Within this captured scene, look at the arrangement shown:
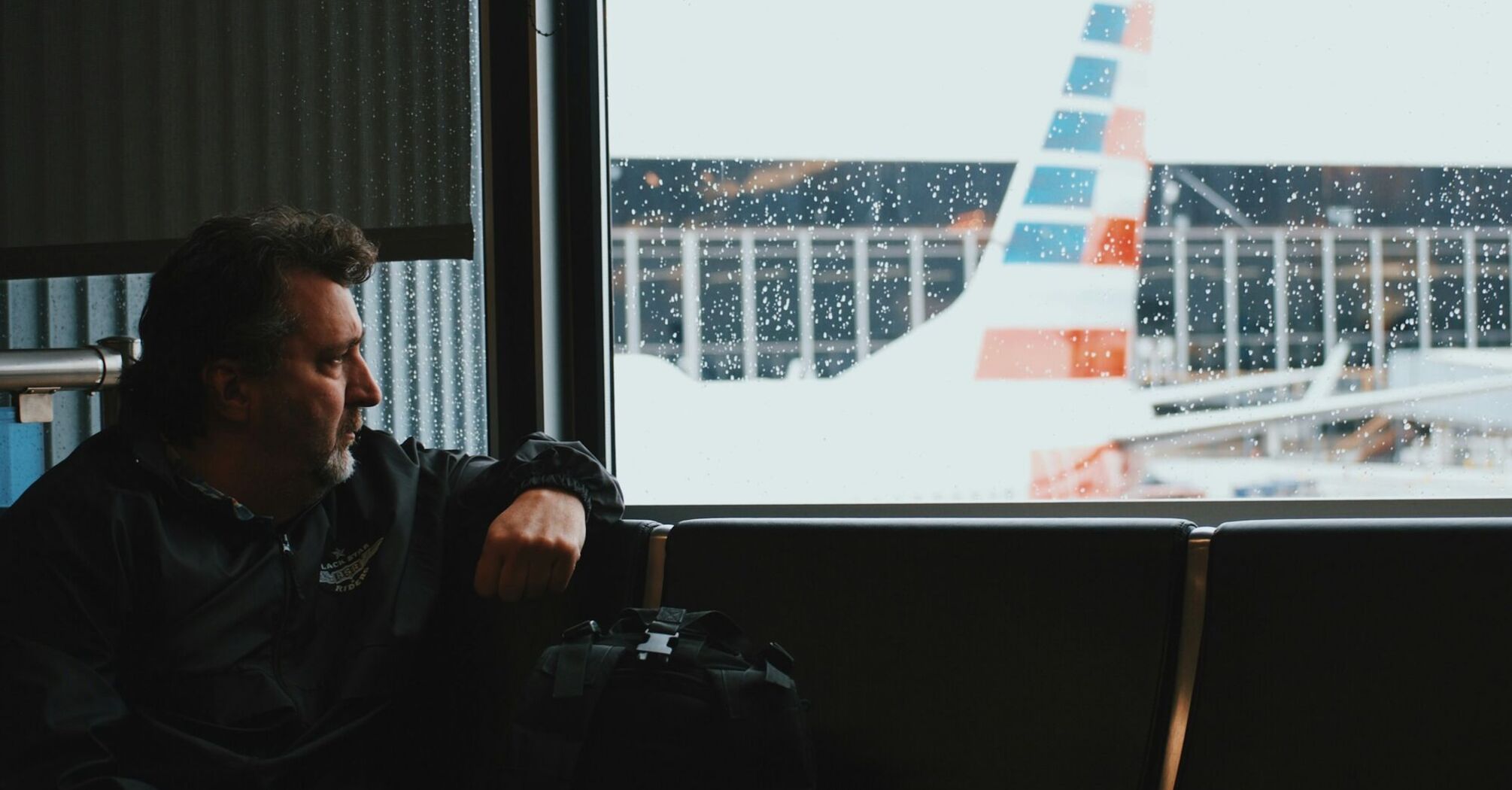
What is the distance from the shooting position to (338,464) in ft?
5.36

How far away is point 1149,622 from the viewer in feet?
4.86

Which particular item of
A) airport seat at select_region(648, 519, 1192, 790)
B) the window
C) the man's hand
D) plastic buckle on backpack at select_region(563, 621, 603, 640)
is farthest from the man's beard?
the window

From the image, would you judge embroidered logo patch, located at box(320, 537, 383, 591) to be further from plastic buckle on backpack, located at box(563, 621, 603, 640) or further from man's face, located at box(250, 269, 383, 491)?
plastic buckle on backpack, located at box(563, 621, 603, 640)

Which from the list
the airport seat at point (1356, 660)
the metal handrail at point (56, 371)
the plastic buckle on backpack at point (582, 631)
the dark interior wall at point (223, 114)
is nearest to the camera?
the airport seat at point (1356, 660)

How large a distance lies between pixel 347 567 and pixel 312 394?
0.24 m

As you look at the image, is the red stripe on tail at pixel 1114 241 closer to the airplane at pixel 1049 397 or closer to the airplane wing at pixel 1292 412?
the airplane at pixel 1049 397

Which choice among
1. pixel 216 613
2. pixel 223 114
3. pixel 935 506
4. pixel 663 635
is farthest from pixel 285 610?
pixel 223 114

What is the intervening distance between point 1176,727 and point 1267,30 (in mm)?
1231

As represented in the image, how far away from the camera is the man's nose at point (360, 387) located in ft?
5.52

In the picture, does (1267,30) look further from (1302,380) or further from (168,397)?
(168,397)

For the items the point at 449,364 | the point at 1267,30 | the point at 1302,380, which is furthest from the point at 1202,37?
the point at 449,364

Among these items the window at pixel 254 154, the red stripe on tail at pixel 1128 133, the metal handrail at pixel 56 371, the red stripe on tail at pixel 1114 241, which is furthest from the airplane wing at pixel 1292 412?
the metal handrail at pixel 56 371

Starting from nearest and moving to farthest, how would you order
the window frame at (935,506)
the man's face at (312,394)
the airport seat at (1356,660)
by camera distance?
the airport seat at (1356,660) → the man's face at (312,394) → the window frame at (935,506)

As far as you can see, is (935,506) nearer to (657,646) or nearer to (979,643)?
(979,643)
